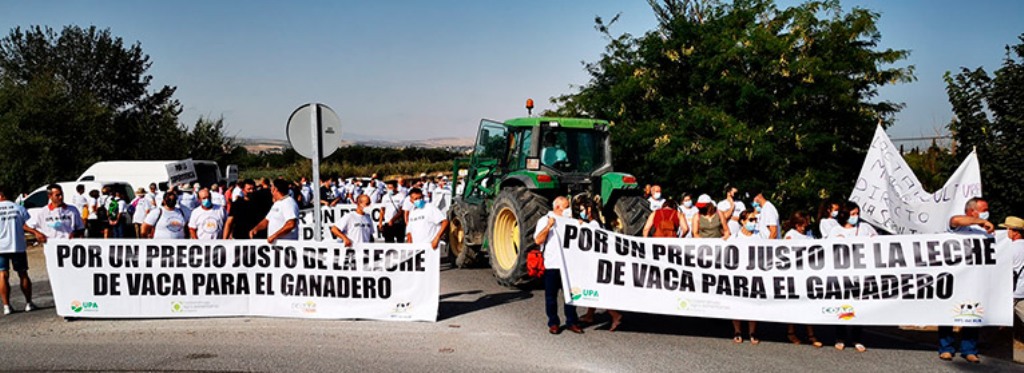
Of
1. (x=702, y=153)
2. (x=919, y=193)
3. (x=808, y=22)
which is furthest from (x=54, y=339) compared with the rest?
(x=808, y=22)

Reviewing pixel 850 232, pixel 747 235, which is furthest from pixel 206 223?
pixel 850 232

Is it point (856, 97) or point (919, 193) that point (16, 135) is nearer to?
point (856, 97)

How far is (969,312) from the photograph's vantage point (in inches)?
294

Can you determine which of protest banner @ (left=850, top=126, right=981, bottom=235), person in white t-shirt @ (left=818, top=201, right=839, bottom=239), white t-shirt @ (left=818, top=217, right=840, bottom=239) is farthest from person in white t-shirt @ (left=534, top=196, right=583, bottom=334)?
protest banner @ (left=850, top=126, right=981, bottom=235)

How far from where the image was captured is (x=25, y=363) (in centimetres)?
712

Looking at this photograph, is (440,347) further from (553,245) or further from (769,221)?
(769,221)

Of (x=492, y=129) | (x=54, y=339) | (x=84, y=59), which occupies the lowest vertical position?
(x=54, y=339)

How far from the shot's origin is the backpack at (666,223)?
1046 cm

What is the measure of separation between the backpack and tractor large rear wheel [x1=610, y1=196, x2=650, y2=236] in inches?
14.7

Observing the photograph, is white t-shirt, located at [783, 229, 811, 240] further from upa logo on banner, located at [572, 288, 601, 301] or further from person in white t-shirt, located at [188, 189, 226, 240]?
person in white t-shirt, located at [188, 189, 226, 240]

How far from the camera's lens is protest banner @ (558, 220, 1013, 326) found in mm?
7555

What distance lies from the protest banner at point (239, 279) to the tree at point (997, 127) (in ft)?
31.3

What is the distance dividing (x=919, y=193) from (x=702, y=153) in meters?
7.39

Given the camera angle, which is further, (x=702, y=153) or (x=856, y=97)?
(x=856, y=97)
